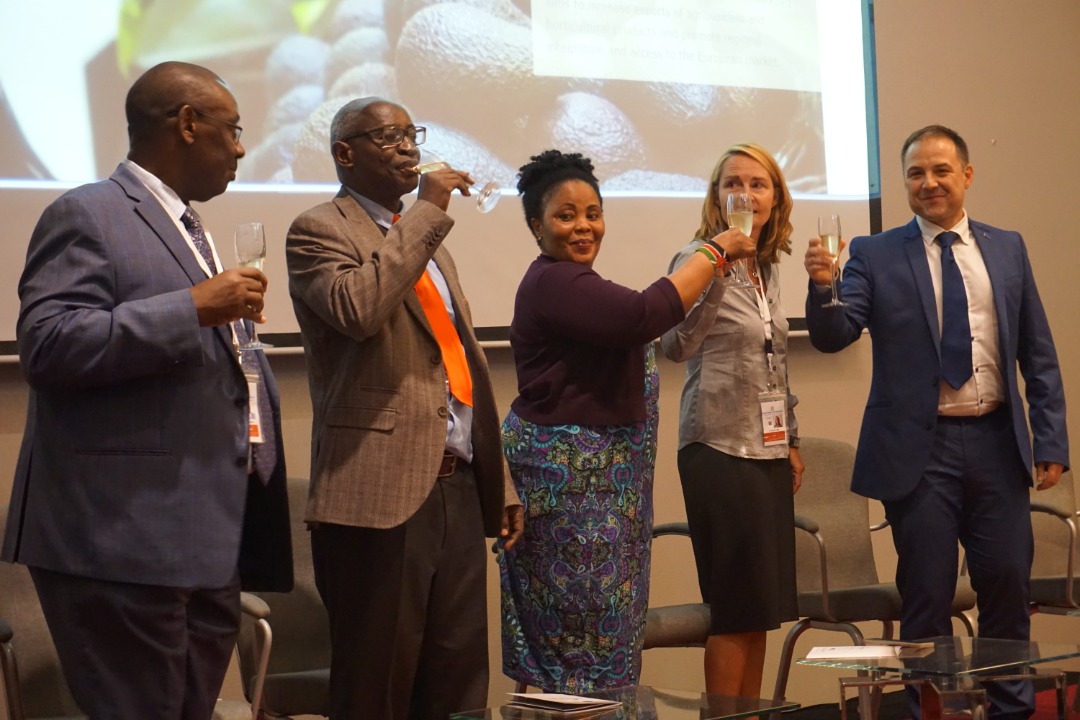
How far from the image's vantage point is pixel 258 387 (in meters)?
2.41

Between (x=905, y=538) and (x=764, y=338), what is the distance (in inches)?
29.9

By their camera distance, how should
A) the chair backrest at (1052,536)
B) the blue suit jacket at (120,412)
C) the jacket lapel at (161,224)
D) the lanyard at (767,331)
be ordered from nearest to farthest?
1. the blue suit jacket at (120,412)
2. the jacket lapel at (161,224)
3. the lanyard at (767,331)
4. the chair backrest at (1052,536)

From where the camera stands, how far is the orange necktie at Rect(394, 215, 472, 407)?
2650mm

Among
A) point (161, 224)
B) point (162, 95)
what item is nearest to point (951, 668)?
point (161, 224)

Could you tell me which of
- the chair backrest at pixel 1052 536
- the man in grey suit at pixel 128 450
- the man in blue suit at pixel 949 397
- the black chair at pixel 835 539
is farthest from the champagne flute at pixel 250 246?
the chair backrest at pixel 1052 536

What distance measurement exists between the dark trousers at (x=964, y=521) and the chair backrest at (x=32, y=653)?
87.8 inches

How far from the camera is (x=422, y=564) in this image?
2547mm

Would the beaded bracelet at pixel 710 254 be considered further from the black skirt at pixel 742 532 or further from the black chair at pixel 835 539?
the black chair at pixel 835 539

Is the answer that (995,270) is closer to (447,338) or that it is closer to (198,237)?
(447,338)

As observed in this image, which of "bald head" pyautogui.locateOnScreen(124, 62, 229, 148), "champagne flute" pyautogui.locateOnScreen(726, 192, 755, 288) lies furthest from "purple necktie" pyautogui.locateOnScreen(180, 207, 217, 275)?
"champagne flute" pyautogui.locateOnScreen(726, 192, 755, 288)

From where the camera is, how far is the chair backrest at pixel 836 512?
14.1 feet

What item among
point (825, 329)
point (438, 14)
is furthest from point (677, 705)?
point (438, 14)

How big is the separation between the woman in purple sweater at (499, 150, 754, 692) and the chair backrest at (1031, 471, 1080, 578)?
2131mm

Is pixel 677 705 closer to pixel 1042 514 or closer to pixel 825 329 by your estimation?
pixel 825 329
